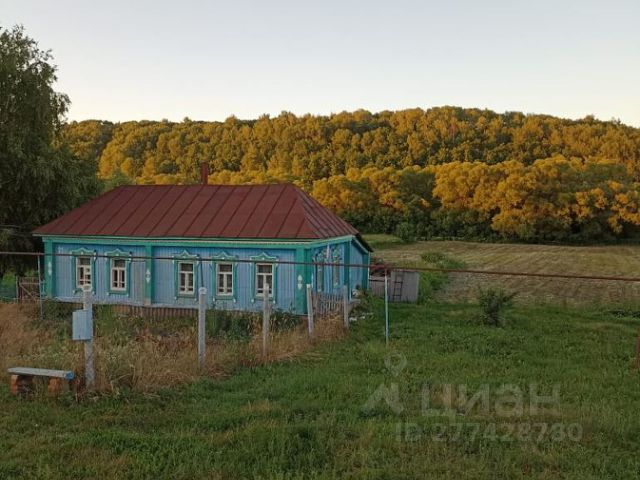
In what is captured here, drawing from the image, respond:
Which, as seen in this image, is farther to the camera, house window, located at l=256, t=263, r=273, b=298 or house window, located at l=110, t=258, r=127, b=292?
house window, located at l=110, t=258, r=127, b=292

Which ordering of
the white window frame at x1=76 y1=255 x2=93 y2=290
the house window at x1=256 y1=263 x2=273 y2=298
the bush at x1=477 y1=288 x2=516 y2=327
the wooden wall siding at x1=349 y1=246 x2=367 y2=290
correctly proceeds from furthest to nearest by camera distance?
the wooden wall siding at x1=349 y1=246 x2=367 y2=290 → the white window frame at x1=76 y1=255 x2=93 y2=290 → the house window at x1=256 y1=263 x2=273 y2=298 → the bush at x1=477 y1=288 x2=516 y2=327

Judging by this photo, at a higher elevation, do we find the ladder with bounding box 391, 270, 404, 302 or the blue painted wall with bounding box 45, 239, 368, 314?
the blue painted wall with bounding box 45, 239, 368, 314

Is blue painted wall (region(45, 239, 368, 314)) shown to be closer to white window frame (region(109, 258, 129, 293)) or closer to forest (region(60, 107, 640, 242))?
white window frame (region(109, 258, 129, 293))

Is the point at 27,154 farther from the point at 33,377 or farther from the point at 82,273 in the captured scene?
the point at 33,377

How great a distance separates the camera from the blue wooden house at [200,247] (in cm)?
1767

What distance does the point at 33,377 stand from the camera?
8.24 metres

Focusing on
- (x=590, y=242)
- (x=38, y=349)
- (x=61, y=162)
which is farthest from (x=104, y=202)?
(x=590, y=242)

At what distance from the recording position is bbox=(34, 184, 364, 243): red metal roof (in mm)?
18062

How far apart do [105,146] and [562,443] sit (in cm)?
6564

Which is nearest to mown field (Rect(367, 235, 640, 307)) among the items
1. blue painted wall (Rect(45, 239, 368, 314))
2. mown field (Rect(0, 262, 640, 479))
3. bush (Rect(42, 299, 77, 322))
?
blue painted wall (Rect(45, 239, 368, 314))

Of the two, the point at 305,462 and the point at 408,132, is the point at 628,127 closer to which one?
the point at 408,132

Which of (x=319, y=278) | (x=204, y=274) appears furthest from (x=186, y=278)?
(x=319, y=278)

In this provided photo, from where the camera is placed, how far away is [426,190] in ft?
206

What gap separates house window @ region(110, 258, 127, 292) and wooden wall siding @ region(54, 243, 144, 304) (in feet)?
0.61
